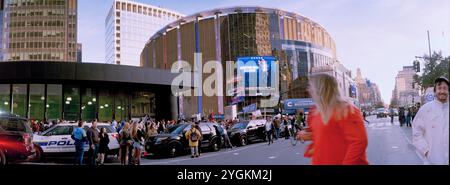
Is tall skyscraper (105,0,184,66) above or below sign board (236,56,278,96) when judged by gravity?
below

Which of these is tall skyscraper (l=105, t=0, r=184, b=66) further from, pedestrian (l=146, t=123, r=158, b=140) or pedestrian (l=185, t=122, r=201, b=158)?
pedestrian (l=185, t=122, r=201, b=158)

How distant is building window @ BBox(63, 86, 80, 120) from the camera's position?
19500 millimetres

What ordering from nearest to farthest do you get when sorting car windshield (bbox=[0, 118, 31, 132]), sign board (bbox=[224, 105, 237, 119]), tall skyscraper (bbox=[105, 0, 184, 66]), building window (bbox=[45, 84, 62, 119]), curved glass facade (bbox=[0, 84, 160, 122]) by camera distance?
tall skyscraper (bbox=[105, 0, 184, 66]) → car windshield (bbox=[0, 118, 31, 132]) → curved glass facade (bbox=[0, 84, 160, 122]) → building window (bbox=[45, 84, 62, 119]) → sign board (bbox=[224, 105, 237, 119])

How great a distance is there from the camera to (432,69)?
2.60 meters

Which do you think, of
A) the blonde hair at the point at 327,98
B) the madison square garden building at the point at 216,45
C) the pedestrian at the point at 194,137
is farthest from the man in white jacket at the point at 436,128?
the madison square garden building at the point at 216,45

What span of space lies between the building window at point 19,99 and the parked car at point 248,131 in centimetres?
1113

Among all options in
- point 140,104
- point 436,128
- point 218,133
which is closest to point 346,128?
point 436,128

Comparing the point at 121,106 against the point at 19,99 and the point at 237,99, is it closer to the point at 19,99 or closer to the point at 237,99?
the point at 19,99

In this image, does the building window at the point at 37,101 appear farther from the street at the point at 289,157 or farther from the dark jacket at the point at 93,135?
the street at the point at 289,157

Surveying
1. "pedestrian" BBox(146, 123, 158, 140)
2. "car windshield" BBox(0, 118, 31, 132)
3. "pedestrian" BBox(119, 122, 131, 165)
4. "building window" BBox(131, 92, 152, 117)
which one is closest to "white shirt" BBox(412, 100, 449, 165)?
"car windshield" BBox(0, 118, 31, 132)

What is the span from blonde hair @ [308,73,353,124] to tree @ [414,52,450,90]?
2.20 ft
